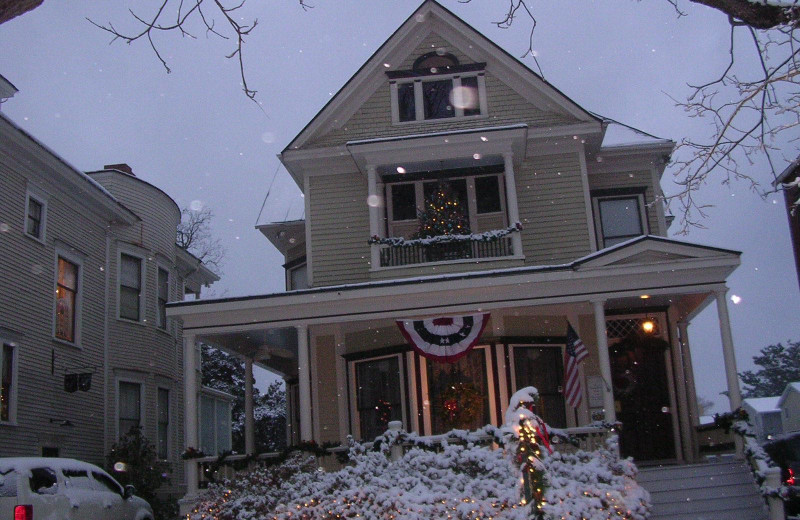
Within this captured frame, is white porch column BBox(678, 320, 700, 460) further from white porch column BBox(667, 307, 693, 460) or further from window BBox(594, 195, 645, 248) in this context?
window BBox(594, 195, 645, 248)

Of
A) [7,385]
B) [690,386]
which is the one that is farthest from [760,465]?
[7,385]

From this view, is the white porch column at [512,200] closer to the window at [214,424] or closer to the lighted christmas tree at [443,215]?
the lighted christmas tree at [443,215]

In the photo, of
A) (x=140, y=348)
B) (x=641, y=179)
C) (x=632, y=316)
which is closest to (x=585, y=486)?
(x=632, y=316)

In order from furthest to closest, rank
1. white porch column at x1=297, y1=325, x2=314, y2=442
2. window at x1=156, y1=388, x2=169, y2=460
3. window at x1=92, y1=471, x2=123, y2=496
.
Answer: window at x1=156, y1=388, x2=169, y2=460 < white porch column at x1=297, y1=325, x2=314, y2=442 < window at x1=92, y1=471, x2=123, y2=496

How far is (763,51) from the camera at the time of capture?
20.5 ft

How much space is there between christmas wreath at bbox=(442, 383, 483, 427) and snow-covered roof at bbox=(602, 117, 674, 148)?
599 centimetres

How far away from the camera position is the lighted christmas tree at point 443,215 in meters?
16.0

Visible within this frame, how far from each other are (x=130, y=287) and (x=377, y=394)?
24.8ft

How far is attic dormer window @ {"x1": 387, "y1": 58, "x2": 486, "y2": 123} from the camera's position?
1723 centimetres

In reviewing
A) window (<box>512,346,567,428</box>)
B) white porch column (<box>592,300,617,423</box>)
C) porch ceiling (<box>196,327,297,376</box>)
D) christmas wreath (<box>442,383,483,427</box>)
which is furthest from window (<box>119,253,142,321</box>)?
white porch column (<box>592,300,617,423</box>)

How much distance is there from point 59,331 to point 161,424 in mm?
4462

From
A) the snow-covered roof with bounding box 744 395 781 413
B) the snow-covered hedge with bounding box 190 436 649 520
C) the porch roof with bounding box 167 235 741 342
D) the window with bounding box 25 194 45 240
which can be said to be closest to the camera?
the snow-covered hedge with bounding box 190 436 649 520

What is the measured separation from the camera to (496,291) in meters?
13.7

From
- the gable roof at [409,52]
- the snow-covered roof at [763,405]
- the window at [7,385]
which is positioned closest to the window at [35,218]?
the window at [7,385]
